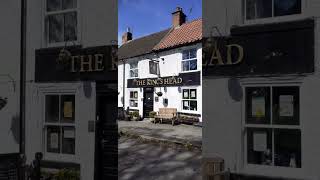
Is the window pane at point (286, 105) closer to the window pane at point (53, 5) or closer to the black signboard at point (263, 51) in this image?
the black signboard at point (263, 51)

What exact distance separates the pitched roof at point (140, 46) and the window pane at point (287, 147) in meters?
0.78

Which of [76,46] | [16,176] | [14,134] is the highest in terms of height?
[76,46]

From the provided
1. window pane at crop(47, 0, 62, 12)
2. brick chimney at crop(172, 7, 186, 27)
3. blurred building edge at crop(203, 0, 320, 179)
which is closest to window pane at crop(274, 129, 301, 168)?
blurred building edge at crop(203, 0, 320, 179)

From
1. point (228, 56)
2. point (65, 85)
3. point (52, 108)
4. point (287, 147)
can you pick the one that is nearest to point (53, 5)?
point (65, 85)

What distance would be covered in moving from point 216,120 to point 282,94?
1.01 feet

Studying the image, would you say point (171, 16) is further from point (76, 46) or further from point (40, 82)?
point (40, 82)

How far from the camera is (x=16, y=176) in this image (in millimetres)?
2463

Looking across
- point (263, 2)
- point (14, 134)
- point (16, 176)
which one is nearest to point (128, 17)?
point (263, 2)

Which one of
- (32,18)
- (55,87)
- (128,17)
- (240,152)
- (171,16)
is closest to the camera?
(240,152)

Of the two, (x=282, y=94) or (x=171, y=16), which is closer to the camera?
(x=282, y=94)

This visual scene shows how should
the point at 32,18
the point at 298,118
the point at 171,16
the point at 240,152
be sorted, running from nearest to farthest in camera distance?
the point at 298,118 < the point at 240,152 < the point at 171,16 < the point at 32,18

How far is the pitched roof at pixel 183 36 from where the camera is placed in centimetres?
159

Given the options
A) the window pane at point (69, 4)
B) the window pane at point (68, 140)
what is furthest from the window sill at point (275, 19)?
the window pane at point (68, 140)

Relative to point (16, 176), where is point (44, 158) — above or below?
above
